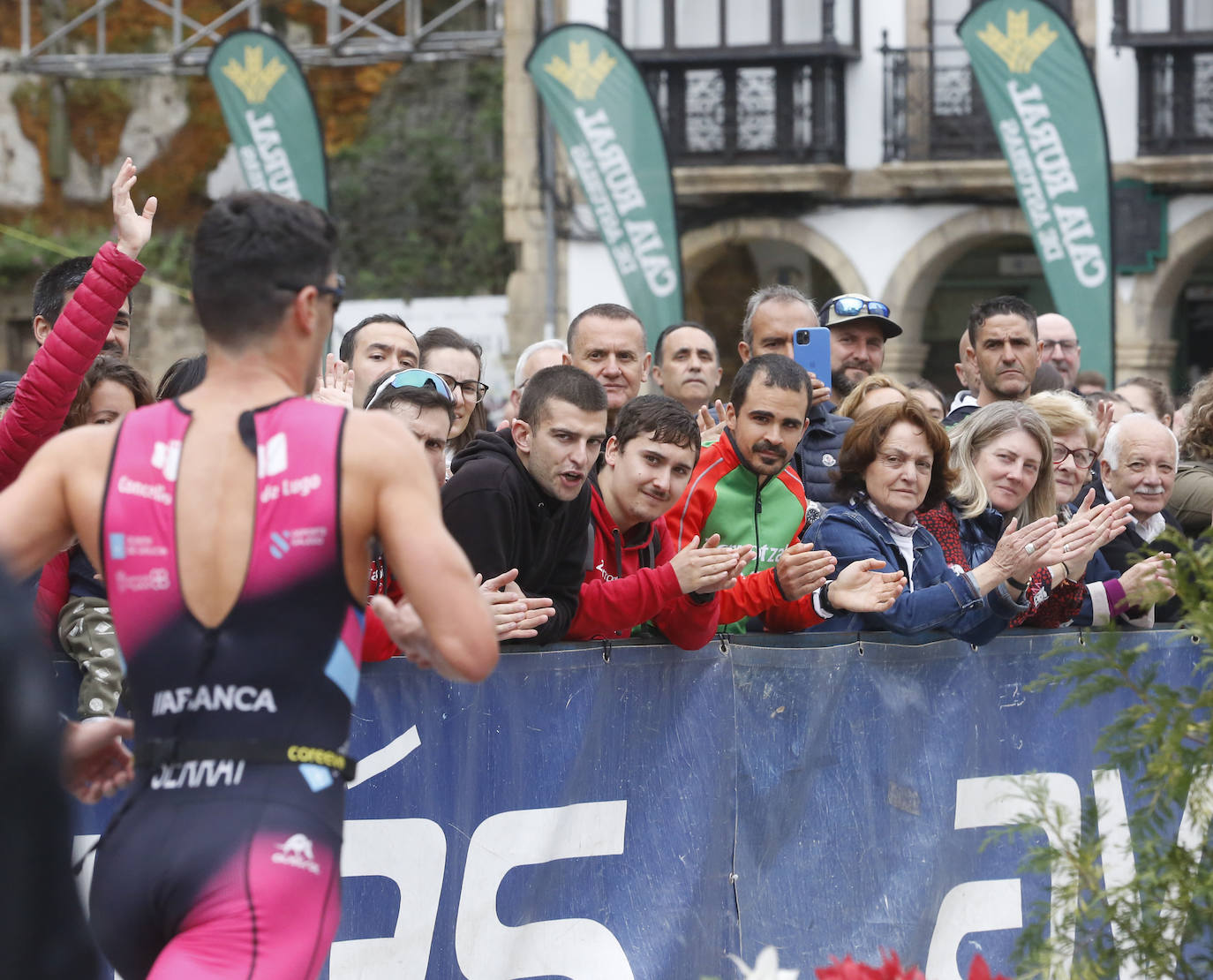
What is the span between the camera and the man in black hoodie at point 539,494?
4.66 metres

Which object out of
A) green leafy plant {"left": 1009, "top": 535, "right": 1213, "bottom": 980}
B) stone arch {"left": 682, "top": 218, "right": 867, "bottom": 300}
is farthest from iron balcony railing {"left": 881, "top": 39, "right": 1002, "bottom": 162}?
green leafy plant {"left": 1009, "top": 535, "right": 1213, "bottom": 980}

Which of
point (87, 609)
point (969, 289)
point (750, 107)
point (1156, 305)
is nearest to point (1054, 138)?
point (1156, 305)

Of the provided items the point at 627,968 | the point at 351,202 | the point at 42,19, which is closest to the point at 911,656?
the point at 627,968

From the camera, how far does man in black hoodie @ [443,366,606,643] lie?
4.66m

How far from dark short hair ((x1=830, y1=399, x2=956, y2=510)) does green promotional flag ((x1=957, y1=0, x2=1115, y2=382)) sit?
967 centimetres

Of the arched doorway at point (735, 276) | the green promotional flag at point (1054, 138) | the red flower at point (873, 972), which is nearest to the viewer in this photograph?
the red flower at point (873, 972)

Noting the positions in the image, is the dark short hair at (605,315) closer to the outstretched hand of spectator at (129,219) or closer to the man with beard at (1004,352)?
the man with beard at (1004,352)

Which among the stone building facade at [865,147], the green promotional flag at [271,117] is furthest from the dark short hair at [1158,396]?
the stone building facade at [865,147]

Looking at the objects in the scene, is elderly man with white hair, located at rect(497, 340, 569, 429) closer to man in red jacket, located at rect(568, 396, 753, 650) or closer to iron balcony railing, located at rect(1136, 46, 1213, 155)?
man in red jacket, located at rect(568, 396, 753, 650)

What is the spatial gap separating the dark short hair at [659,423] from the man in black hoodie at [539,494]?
0.83 ft

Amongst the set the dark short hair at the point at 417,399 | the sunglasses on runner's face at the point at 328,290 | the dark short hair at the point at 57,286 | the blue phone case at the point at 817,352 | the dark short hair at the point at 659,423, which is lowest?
the dark short hair at the point at 659,423

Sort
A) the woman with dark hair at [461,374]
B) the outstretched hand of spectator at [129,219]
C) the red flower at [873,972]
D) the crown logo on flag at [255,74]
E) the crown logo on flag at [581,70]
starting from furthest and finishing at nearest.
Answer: the crown logo on flag at [255,74] < the crown logo on flag at [581,70] < the woman with dark hair at [461,374] < the outstretched hand of spectator at [129,219] < the red flower at [873,972]

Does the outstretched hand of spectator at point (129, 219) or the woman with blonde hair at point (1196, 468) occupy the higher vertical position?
the outstretched hand of spectator at point (129, 219)

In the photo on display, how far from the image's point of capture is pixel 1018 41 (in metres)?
15.7
